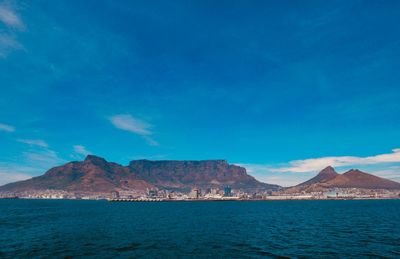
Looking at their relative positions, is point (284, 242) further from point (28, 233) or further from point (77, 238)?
point (28, 233)

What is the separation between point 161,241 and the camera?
215 feet

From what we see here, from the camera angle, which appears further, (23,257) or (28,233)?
(28,233)

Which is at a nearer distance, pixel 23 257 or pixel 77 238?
pixel 23 257

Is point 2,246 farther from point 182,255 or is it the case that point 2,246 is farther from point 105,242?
point 182,255

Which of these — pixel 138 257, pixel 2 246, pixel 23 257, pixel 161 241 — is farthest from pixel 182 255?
pixel 2 246

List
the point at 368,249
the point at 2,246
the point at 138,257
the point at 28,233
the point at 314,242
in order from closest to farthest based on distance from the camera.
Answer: the point at 138,257
the point at 368,249
the point at 2,246
the point at 314,242
the point at 28,233

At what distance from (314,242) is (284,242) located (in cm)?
633

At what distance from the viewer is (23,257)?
4916 cm

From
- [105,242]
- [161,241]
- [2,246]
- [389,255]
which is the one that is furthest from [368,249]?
[2,246]

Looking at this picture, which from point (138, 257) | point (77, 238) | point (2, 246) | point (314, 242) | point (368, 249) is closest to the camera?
point (138, 257)

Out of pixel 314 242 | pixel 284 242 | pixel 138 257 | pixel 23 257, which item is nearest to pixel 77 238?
pixel 23 257

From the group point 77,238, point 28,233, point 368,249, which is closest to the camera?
point 368,249

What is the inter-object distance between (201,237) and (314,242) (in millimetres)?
26346

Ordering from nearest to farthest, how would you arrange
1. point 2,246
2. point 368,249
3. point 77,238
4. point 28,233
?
point 368,249, point 2,246, point 77,238, point 28,233
